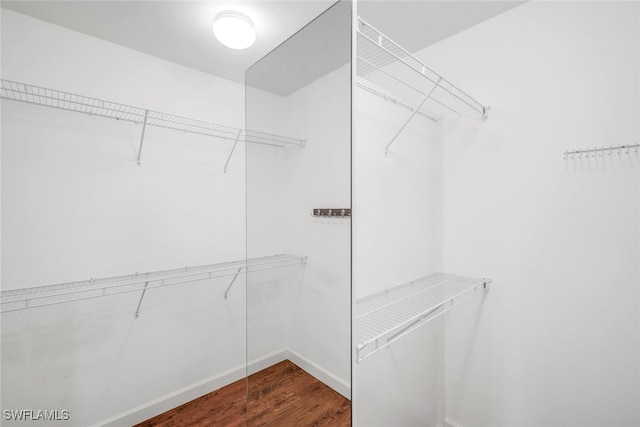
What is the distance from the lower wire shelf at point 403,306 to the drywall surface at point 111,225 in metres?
1.19

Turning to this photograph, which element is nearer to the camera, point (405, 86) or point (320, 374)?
point (320, 374)

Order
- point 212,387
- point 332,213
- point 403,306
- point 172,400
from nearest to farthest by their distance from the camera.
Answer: point 332,213 < point 403,306 < point 172,400 < point 212,387

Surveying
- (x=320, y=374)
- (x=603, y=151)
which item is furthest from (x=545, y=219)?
(x=320, y=374)

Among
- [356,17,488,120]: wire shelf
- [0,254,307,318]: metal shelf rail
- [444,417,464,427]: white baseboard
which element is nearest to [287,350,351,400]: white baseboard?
[0,254,307,318]: metal shelf rail

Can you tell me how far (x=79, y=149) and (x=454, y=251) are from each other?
90.8 inches

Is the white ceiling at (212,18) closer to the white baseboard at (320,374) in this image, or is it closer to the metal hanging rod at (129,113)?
the metal hanging rod at (129,113)

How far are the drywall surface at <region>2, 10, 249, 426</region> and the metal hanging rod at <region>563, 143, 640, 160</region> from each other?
2003 millimetres

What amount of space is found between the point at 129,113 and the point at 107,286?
3.23 feet

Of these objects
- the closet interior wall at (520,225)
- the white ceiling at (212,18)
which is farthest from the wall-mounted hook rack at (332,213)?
the white ceiling at (212,18)

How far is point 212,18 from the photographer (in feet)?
4.58

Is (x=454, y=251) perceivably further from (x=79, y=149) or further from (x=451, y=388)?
(x=79, y=149)

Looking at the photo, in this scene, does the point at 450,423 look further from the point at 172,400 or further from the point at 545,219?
the point at 172,400

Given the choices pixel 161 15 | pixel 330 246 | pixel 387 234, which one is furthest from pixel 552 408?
pixel 161 15

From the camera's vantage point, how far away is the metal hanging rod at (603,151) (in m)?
1.11
